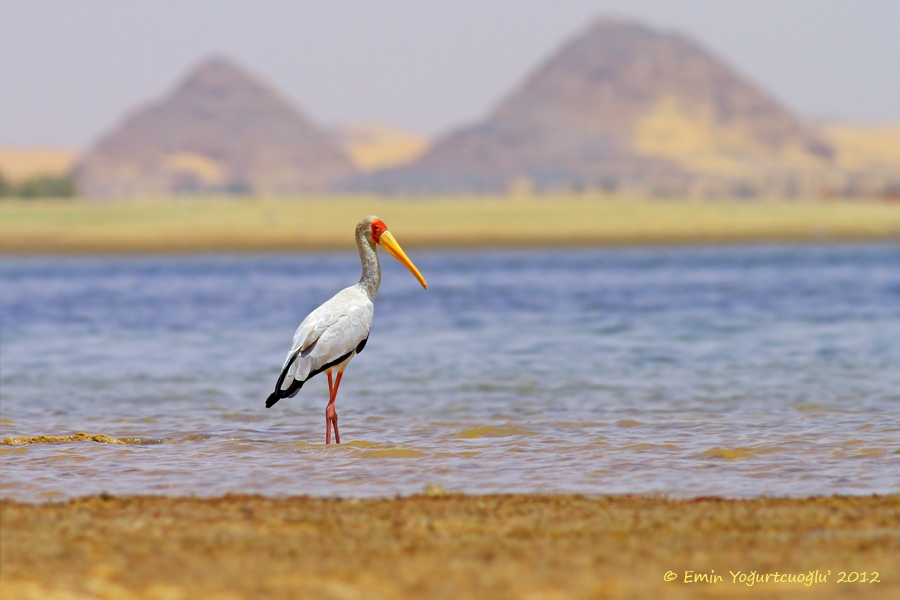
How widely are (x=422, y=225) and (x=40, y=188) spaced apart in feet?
179

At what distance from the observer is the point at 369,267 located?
11.0 m

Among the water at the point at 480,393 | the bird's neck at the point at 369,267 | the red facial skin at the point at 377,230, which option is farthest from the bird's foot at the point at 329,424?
the red facial skin at the point at 377,230

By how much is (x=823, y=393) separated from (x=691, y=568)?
324 inches

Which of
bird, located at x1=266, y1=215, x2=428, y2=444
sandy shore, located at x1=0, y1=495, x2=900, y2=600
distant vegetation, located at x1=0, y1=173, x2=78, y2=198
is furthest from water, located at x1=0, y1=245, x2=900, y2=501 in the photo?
distant vegetation, located at x1=0, y1=173, x2=78, y2=198

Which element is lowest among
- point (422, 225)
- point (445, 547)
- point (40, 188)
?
point (445, 547)

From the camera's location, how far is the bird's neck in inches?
431

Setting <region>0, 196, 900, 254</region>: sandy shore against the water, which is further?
<region>0, 196, 900, 254</region>: sandy shore

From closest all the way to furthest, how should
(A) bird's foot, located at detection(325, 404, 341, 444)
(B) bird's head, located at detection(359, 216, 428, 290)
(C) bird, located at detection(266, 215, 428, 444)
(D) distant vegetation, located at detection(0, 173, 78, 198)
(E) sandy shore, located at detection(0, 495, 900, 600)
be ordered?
(E) sandy shore, located at detection(0, 495, 900, 600) → (C) bird, located at detection(266, 215, 428, 444) → (A) bird's foot, located at detection(325, 404, 341, 444) → (B) bird's head, located at detection(359, 216, 428, 290) → (D) distant vegetation, located at detection(0, 173, 78, 198)

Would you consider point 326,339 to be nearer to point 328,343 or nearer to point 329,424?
point 328,343

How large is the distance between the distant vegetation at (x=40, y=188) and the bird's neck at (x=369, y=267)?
3591 inches

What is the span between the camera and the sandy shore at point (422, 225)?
5072 centimetres

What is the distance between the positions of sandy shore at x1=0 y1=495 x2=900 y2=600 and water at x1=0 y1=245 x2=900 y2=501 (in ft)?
3.81

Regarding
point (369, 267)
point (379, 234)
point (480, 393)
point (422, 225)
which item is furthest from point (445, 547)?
point (422, 225)

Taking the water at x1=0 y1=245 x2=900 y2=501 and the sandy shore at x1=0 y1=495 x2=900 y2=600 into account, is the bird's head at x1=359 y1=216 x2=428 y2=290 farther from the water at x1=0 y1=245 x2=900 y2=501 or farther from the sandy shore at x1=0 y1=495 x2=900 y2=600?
the sandy shore at x1=0 y1=495 x2=900 y2=600
